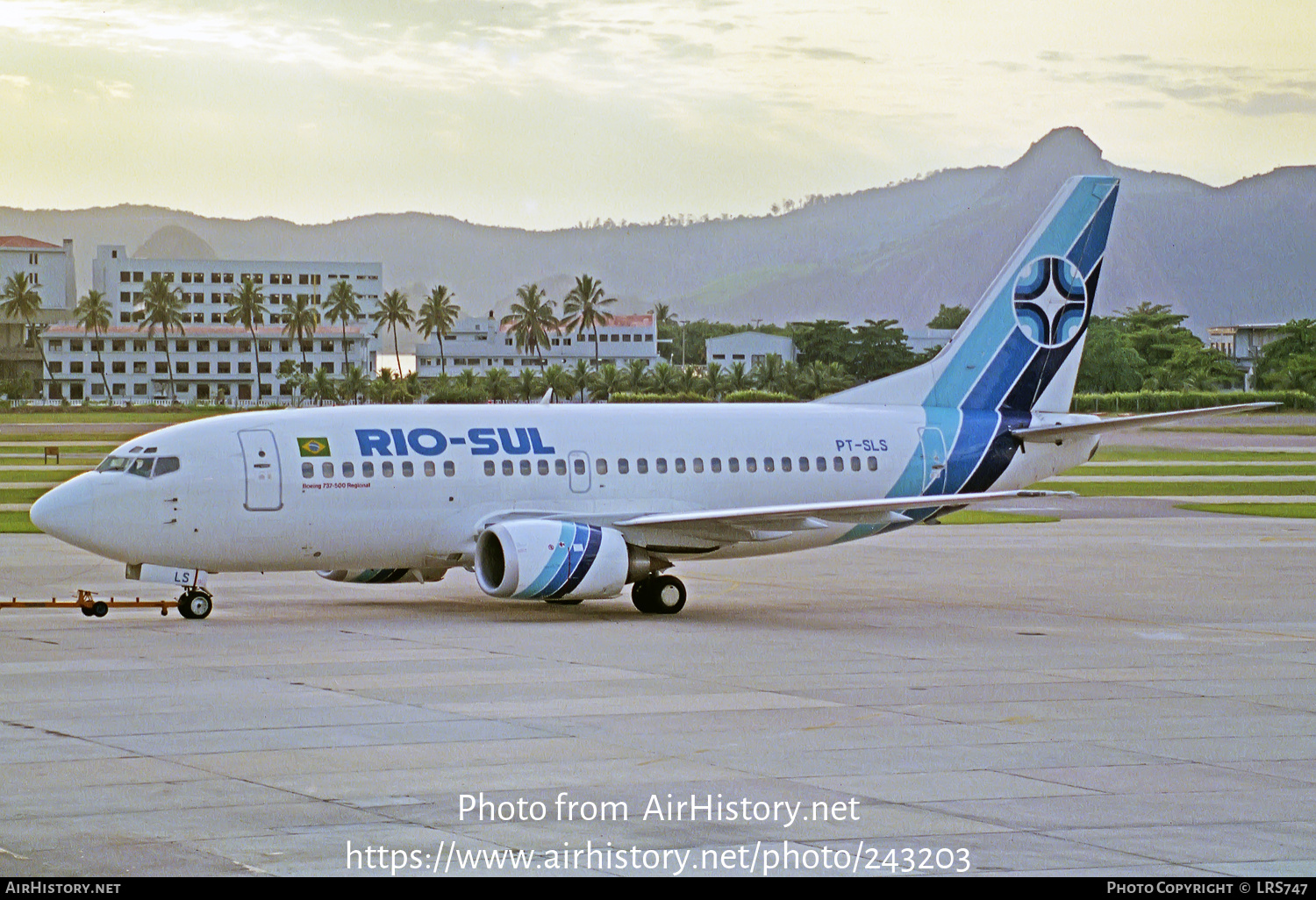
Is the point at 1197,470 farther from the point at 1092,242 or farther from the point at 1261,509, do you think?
the point at 1092,242

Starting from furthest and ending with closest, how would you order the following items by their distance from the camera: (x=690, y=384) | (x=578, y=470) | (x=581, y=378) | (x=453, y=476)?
(x=581, y=378) → (x=690, y=384) → (x=578, y=470) → (x=453, y=476)

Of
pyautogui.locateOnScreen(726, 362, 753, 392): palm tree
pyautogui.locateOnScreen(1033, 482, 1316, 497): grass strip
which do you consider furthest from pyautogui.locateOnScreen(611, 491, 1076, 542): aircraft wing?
pyautogui.locateOnScreen(726, 362, 753, 392): palm tree

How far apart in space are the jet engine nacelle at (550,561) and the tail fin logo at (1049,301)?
10.8 metres

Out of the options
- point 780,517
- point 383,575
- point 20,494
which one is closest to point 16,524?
point 20,494

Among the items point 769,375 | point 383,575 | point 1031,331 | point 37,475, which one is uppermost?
A: point 1031,331

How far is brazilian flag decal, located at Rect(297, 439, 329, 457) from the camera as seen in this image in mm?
30047

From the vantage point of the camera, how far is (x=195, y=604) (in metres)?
29.7

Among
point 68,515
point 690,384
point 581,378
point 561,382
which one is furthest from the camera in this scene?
point 581,378

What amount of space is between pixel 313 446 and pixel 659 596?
21.6 ft

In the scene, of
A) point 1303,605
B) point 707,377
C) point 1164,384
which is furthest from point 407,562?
point 1164,384

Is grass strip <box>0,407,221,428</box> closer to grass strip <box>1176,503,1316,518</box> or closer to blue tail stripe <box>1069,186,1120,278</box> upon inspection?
grass strip <box>1176,503,1316,518</box>

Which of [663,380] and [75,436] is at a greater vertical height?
[663,380]

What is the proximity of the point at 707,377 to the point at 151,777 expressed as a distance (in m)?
144

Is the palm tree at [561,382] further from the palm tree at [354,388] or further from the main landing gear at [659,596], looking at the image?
the main landing gear at [659,596]
